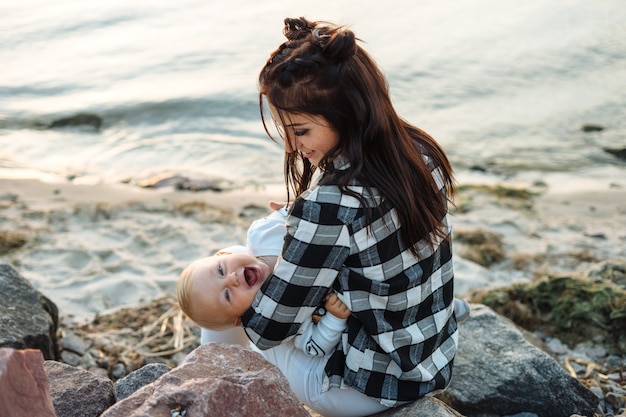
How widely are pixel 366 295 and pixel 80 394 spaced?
1093mm

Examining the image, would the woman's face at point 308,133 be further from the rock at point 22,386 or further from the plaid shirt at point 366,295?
the rock at point 22,386

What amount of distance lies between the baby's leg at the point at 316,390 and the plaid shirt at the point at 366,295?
7 centimetres

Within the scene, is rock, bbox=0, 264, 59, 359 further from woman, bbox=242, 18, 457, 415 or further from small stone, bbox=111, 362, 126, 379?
woman, bbox=242, 18, 457, 415

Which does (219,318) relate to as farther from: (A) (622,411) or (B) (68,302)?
(B) (68,302)

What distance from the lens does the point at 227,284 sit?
2.76 meters

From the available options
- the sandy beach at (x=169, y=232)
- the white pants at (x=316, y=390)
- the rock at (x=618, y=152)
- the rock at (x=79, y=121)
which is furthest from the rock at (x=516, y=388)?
the rock at (x=79, y=121)

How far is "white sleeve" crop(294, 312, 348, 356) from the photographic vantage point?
268 centimetres

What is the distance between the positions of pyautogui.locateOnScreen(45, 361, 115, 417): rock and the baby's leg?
64cm

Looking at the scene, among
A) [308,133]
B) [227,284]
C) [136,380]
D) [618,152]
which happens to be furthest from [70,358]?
[618,152]

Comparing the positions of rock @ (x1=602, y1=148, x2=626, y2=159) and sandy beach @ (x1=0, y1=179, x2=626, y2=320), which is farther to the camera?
rock @ (x1=602, y1=148, x2=626, y2=159)

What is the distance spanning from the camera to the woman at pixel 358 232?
244 centimetres

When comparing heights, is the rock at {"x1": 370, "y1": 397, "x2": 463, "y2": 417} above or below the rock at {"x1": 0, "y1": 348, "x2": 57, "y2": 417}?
below

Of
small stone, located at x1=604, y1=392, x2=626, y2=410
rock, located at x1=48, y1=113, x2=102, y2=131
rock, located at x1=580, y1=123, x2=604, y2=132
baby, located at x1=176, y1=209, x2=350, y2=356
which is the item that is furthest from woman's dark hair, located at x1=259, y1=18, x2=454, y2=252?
rock, located at x1=580, y1=123, x2=604, y2=132

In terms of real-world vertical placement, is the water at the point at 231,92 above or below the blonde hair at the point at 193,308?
below
